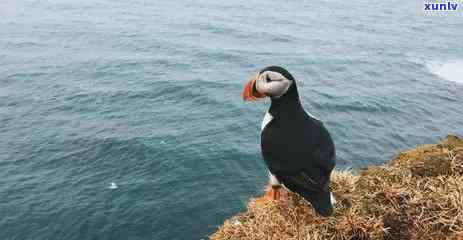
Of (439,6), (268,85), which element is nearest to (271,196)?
(268,85)

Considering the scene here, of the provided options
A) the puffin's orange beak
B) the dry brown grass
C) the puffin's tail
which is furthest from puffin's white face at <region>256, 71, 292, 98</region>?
the dry brown grass

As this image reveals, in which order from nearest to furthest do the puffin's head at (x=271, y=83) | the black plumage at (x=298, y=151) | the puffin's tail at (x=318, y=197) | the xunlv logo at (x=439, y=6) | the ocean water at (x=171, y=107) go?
the puffin's tail at (x=318, y=197)
the black plumage at (x=298, y=151)
the puffin's head at (x=271, y=83)
the ocean water at (x=171, y=107)
the xunlv logo at (x=439, y=6)

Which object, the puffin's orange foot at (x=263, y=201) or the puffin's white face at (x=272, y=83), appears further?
the puffin's orange foot at (x=263, y=201)

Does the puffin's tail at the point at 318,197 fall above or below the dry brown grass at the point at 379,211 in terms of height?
above

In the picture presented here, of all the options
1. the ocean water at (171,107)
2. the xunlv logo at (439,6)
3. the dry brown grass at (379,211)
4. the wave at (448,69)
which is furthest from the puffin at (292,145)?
the xunlv logo at (439,6)

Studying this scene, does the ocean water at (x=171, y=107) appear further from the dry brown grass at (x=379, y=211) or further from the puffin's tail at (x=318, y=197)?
the puffin's tail at (x=318, y=197)

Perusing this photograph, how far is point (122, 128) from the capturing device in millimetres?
41094

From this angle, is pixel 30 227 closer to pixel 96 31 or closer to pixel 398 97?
pixel 398 97

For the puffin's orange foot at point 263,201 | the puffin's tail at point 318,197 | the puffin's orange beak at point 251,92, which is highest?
the puffin's orange beak at point 251,92

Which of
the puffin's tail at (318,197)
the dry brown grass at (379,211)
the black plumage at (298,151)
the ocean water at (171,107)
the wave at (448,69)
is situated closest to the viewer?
the dry brown grass at (379,211)

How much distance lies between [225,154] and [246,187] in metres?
5.20

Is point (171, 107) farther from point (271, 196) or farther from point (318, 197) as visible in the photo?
point (318, 197)

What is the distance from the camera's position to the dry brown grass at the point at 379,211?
23.0ft

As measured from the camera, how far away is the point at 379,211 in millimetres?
7297
